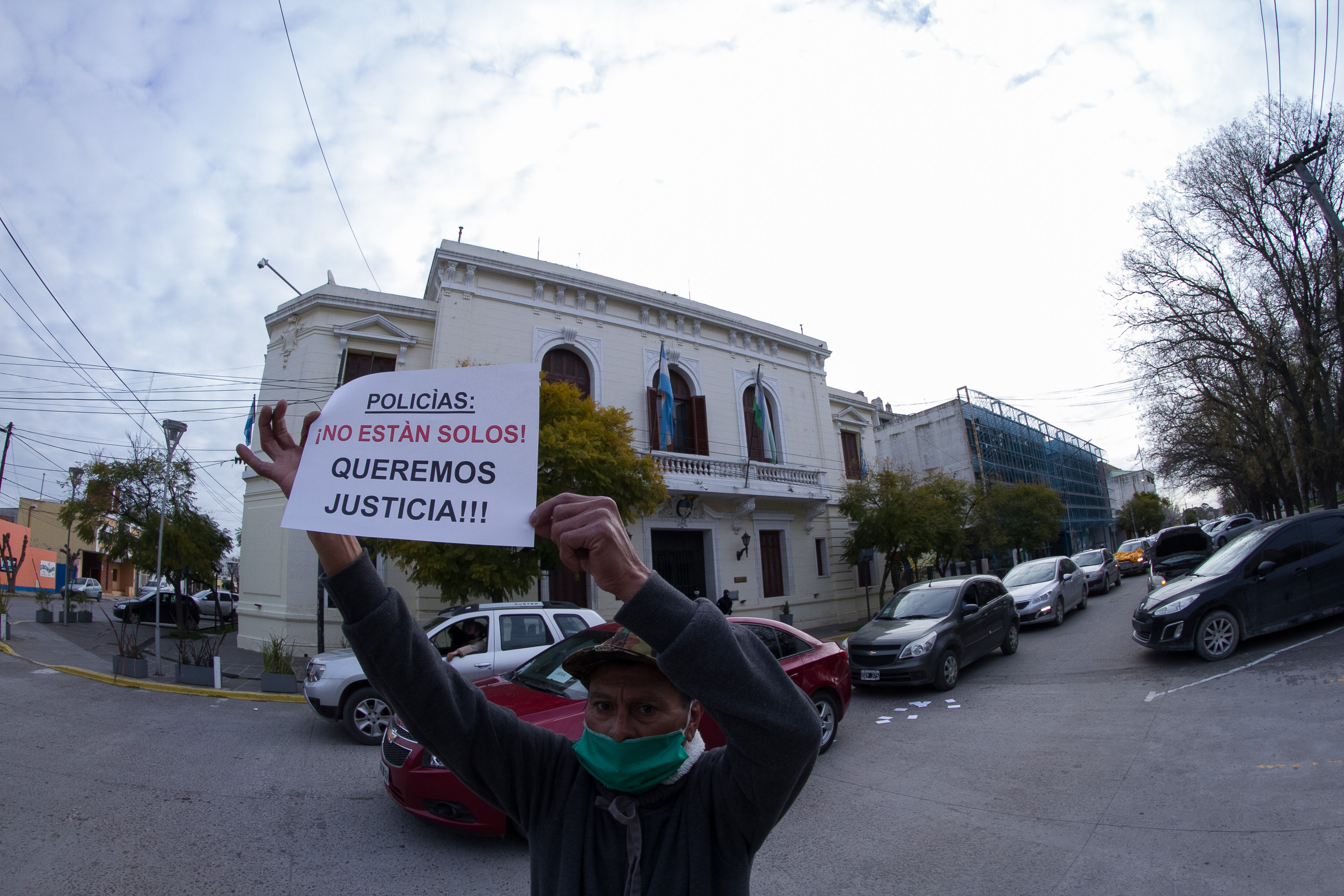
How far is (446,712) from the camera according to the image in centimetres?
159

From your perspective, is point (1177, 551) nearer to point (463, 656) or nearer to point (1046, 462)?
point (463, 656)

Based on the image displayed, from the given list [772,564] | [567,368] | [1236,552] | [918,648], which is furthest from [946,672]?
[567,368]

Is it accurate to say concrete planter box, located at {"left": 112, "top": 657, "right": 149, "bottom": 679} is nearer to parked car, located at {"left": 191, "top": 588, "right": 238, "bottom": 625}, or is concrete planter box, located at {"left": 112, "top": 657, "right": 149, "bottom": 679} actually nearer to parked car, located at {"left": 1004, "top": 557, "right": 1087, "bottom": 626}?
parked car, located at {"left": 191, "top": 588, "right": 238, "bottom": 625}

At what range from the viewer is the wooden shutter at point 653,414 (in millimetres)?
19406

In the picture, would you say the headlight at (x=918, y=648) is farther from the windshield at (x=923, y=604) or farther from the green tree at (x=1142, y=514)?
the green tree at (x=1142, y=514)

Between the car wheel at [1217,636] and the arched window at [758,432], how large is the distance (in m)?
13.5

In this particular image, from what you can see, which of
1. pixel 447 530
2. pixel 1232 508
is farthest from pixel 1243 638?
pixel 1232 508

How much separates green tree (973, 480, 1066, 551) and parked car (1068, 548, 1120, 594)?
7.02 m

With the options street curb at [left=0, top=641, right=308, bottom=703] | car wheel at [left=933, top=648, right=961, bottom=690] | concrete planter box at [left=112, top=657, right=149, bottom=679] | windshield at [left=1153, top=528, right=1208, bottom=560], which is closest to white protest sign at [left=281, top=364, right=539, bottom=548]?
car wheel at [left=933, top=648, right=961, bottom=690]

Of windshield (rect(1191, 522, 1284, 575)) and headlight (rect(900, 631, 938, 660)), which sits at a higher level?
windshield (rect(1191, 522, 1284, 575))

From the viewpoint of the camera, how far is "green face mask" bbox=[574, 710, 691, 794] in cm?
162

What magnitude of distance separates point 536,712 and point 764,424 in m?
17.5

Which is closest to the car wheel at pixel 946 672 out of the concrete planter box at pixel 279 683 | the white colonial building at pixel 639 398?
the white colonial building at pixel 639 398

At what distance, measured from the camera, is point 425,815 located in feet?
15.2
